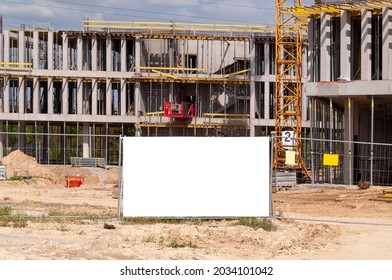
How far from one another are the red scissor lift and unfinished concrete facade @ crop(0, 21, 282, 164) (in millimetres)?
434

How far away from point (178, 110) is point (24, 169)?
14342 mm

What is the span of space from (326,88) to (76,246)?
73.8 ft

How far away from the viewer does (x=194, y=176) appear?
15.2 metres

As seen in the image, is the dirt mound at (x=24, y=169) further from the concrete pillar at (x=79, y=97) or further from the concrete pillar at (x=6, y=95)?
the concrete pillar at (x=6, y=95)

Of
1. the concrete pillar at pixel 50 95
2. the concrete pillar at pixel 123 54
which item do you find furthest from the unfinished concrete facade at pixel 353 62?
the concrete pillar at pixel 50 95

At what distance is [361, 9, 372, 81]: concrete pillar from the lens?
32125 millimetres

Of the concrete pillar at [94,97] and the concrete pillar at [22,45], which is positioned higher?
the concrete pillar at [22,45]

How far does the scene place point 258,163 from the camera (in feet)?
50.1

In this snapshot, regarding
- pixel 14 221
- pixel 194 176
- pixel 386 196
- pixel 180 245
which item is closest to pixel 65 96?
pixel 386 196

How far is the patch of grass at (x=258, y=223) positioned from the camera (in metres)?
15.3

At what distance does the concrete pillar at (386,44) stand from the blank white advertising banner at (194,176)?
18.5 metres

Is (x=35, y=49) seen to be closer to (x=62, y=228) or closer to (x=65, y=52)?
(x=65, y=52)

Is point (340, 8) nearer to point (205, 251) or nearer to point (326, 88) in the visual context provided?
point (326, 88)

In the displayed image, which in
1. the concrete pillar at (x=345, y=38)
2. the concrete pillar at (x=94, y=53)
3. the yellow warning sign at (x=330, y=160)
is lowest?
the yellow warning sign at (x=330, y=160)
